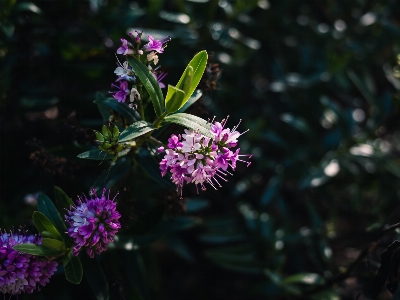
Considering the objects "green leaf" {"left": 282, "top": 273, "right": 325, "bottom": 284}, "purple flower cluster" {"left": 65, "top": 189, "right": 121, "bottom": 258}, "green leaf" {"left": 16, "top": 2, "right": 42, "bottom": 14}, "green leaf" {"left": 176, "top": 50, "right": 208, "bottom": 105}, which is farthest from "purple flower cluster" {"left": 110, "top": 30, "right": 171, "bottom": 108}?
"green leaf" {"left": 282, "top": 273, "right": 325, "bottom": 284}

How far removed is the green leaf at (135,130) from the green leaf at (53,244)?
423mm

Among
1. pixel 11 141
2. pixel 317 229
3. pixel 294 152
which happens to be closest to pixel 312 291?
pixel 317 229

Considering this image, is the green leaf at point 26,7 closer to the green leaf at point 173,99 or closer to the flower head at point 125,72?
the flower head at point 125,72

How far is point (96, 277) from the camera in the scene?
5.66 feet

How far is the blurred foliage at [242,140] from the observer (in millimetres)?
2092

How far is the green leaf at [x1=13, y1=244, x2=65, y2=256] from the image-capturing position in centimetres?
142

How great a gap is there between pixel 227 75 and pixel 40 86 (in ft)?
4.52

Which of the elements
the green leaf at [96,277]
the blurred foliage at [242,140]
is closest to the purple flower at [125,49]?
the blurred foliage at [242,140]

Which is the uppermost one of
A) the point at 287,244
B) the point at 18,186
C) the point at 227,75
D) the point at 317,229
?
the point at 227,75

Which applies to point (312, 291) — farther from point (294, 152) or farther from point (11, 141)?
point (11, 141)

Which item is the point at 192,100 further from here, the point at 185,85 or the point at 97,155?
the point at 97,155

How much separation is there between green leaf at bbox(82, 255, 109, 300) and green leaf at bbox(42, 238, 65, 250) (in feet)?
0.62

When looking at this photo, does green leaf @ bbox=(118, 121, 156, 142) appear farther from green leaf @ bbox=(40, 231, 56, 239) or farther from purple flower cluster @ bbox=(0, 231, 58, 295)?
purple flower cluster @ bbox=(0, 231, 58, 295)

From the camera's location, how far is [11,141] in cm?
250
